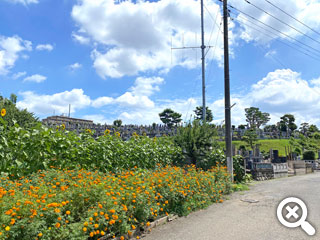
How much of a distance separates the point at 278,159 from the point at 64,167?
24078mm

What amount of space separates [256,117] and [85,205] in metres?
81.6

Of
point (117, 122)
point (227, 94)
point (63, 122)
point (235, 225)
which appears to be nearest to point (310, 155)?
point (227, 94)

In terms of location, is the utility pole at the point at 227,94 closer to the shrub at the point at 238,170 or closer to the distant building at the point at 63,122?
the shrub at the point at 238,170

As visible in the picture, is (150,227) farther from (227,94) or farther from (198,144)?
Answer: (227,94)

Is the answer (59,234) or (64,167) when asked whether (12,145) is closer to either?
(64,167)

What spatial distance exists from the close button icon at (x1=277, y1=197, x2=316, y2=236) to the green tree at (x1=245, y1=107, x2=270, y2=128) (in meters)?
74.3

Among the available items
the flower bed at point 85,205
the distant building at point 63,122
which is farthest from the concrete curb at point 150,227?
the distant building at point 63,122

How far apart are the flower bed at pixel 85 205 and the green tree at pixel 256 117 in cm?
7717

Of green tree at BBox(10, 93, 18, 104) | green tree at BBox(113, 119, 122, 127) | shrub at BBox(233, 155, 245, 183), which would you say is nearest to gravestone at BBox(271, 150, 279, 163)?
shrub at BBox(233, 155, 245, 183)

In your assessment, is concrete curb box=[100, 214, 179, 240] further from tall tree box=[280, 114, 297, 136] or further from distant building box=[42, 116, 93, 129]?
tall tree box=[280, 114, 297, 136]

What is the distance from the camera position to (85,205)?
14.8ft

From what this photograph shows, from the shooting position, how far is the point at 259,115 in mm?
A: 78062

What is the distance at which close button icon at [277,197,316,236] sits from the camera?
17.6ft

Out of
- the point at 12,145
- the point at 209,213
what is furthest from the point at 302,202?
the point at 12,145
